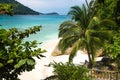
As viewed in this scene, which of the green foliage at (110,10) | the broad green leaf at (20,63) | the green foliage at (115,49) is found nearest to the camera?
the broad green leaf at (20,63)

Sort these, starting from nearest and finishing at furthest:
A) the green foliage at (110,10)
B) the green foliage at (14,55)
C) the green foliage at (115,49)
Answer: the green foliage at (14,55), the green foliage at (115,49), the green foliage at (110,10)

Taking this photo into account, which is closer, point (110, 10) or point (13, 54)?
point (13, 54)

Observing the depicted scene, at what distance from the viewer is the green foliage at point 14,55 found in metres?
7.70

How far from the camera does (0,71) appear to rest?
8.02 meters

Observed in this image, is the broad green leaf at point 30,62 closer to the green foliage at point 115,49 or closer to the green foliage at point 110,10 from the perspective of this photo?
the green foliage at point 115,49

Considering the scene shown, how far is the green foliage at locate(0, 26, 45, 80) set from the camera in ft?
25.3

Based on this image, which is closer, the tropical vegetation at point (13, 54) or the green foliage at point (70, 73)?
the tropical vegetation at point (13, 54)

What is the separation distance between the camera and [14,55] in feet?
25.5

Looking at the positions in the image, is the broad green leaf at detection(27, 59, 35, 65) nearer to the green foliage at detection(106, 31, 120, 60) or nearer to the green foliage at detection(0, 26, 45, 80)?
the green foliage at detection(0, 26, 45, 80)

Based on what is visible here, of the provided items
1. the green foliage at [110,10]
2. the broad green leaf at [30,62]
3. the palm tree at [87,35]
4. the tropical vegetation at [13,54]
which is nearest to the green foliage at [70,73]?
the palm tree at [87,35]

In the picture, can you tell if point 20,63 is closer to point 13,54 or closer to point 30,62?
point 30,62

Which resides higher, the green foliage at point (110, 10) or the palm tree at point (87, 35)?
the green foliage at point (110, 10)

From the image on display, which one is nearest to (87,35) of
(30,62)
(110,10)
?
(110,10)

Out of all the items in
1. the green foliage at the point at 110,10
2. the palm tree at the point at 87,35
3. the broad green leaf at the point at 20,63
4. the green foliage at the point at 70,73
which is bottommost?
the green foliage at the point at 70,73
